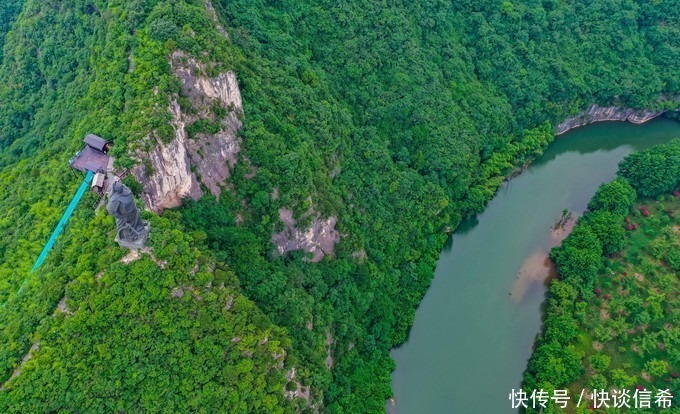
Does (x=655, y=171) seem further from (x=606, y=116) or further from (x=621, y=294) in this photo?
(x=621, y=294)

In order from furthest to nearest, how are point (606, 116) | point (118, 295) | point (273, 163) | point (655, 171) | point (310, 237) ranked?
1. point (606, 116)
2. point (655, 171)
3. point (310, 237)
4. point (273, 163)
5. point (118, 295)

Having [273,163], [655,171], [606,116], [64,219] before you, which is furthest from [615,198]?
[64,219]

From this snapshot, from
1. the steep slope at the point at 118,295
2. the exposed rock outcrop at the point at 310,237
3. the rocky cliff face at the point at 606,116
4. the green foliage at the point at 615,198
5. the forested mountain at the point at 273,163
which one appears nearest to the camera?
the steep slope at the point at 118,295

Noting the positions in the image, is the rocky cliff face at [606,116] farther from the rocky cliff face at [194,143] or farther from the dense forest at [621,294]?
the rocky cliff face at [194,143]

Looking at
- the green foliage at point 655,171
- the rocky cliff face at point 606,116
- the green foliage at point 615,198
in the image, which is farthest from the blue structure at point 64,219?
the rocky cliff face at point 606,116

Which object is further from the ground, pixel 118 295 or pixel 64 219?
pixel 64 219

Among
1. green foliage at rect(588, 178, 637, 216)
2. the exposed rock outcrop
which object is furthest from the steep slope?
green foliage at rect(588, 178, 637, 216)

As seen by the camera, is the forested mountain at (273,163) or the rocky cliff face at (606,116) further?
the rocky cliff face at (606,116)
